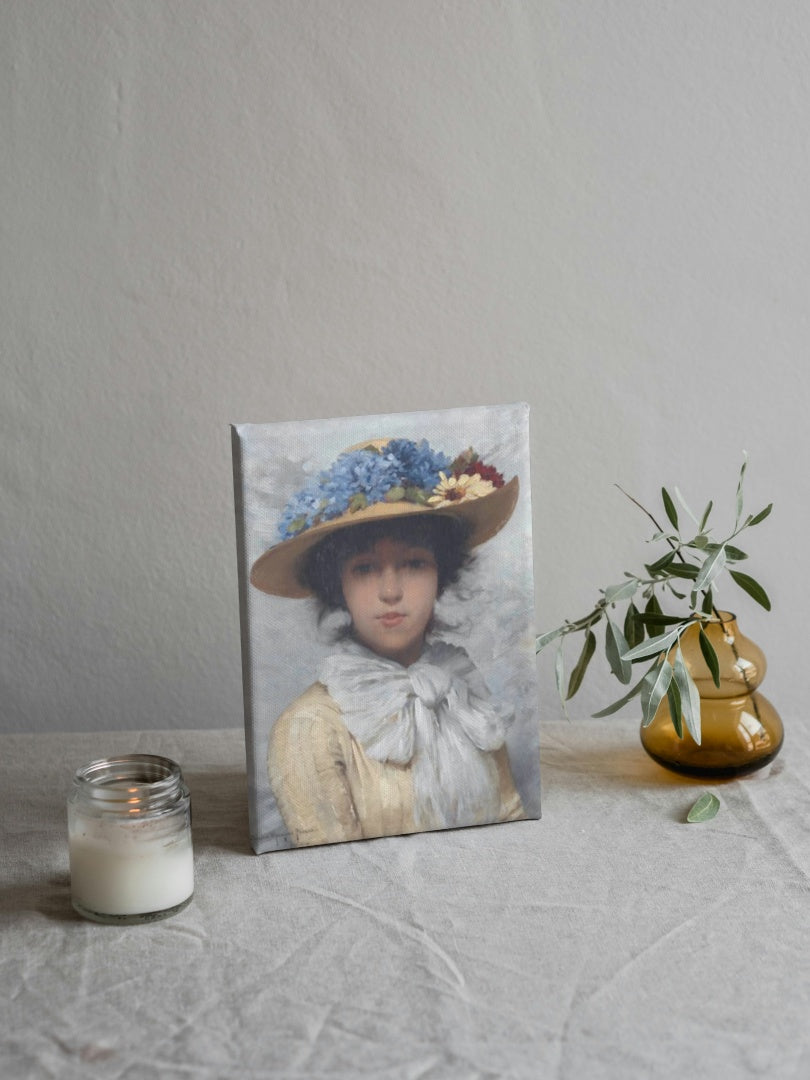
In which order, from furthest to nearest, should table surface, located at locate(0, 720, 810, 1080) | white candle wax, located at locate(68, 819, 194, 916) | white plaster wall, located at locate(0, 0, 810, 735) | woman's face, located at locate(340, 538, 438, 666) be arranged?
white plaster wall, located at locate(0, 0, 810, 735)
woman's face, located at locate(340, 538, 438, 666)
white candle wax, located at locate(68, 819, 194, 916)
table surface, located at locate(0, 720, 810, 1080)

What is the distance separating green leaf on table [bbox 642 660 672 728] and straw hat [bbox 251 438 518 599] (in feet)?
0.53

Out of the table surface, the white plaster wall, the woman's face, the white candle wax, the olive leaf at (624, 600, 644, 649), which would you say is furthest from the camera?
the white plaster wall

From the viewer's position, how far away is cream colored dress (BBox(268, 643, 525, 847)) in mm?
854

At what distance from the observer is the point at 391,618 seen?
86 cm

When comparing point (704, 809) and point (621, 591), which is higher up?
point (621, 591)

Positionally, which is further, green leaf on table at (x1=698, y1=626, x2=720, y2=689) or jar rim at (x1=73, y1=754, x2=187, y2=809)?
green leaf on table at (x1=698, y1=626, x2=720, y2=689)

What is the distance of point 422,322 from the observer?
3.70ft

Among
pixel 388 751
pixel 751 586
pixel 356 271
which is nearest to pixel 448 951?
pixel 388 751

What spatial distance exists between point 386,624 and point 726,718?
305mm

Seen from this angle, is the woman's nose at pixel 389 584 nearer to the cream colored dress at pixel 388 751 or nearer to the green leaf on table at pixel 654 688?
the cream colored dress at pixel 388 751

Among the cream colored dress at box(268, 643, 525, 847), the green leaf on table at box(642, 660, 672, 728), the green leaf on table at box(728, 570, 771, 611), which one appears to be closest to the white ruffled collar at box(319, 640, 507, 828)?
the cream colored dress at box(268, 643, 525, 847)

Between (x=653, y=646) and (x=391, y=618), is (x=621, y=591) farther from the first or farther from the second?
(x=391, y=618)

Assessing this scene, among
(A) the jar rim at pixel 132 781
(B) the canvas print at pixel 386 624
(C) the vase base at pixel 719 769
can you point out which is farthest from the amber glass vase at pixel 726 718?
(A) the jar rim at pixel 132 781

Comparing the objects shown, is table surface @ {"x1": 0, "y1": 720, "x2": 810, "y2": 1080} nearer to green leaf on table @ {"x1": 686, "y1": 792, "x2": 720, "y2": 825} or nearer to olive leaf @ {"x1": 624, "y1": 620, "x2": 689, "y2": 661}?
green leaf on table @ {"x1": 686, "y1": 792, "x2": 720, "y2": 825}
